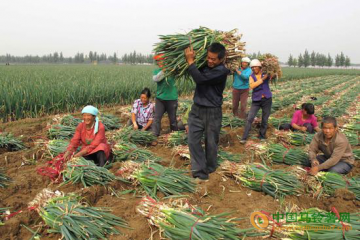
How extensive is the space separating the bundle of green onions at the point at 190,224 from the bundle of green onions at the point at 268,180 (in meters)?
0.83

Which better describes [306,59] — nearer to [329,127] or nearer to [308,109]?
[308,109]

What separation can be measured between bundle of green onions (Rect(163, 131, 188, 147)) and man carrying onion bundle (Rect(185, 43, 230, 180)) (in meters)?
1.12

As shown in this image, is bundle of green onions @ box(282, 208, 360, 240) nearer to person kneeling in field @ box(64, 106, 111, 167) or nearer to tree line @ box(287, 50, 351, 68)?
person kneeling in field @ box(64, 106, 111, 167)

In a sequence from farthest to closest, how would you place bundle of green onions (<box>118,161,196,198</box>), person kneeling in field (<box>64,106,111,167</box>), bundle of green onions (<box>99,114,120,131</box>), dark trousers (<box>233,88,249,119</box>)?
dark trousers (<box>233,88,249,119</box>), bundle of green onions (<box>99,114,120,131</box>), person kneeling in field (<box>64,106,111,167</box>), bundle of green onions (<box>118,161,196,198</box>)

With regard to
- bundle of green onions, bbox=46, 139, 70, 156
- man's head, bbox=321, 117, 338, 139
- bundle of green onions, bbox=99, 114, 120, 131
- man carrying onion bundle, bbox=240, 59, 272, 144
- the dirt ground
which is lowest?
the dirt ground

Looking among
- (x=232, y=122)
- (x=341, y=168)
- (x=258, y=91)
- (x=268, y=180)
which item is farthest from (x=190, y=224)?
(x=232, y=122)

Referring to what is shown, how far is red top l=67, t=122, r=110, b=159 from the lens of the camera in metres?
3.40

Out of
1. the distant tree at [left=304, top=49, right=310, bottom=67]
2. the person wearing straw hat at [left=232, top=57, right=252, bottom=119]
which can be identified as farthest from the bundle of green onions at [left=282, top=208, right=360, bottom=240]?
the distant tree at [left=304, top=49, right=310, bottom=67]

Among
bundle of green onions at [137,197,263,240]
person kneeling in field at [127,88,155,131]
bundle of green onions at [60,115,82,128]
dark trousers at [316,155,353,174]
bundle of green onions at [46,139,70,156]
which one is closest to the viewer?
bundle of green onions at [137,197,263,240]

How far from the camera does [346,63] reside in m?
74.9

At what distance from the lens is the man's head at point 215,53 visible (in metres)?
2.77

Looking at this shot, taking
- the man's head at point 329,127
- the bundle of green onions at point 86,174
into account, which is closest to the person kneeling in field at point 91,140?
the bundle of green onions at point 86,174

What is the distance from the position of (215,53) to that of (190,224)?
1.74m

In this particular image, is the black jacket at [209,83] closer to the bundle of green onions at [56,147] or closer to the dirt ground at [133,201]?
the dirt ground at [133,201]
